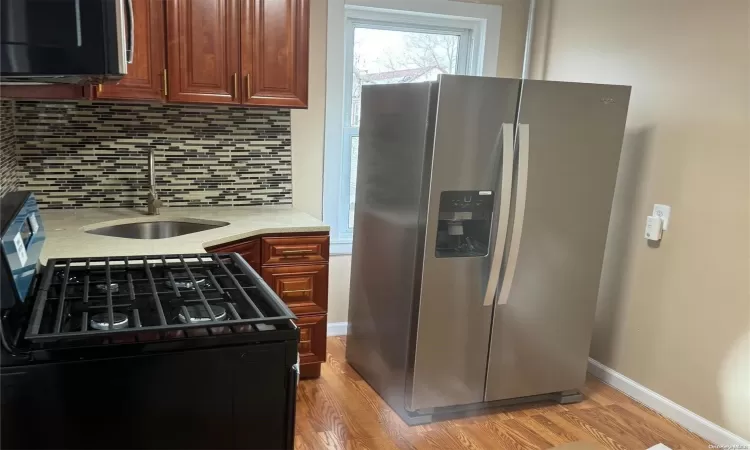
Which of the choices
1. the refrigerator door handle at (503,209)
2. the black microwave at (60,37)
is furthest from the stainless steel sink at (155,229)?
the black microwave at (60,37)

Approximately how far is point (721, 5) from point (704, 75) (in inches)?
11.9

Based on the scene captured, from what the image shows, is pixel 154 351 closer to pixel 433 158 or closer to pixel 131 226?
pixel 433 158

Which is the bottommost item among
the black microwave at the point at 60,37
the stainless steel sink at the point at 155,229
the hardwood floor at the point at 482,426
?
the hardwood floor at the point at 482,426

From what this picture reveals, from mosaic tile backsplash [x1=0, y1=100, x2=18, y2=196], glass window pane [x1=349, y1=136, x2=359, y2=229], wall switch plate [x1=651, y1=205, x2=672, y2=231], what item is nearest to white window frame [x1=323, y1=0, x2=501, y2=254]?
glass window pane [x1=349, y1=136, x2=359, y2=229]

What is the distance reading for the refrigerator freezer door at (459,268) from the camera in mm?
2383

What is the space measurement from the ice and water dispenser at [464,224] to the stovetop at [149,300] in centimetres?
106

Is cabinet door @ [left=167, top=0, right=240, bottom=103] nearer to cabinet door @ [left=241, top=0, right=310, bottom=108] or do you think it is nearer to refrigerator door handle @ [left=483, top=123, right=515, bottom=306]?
cabinet door @ [left=241, top=0, right=310, bottom=108]

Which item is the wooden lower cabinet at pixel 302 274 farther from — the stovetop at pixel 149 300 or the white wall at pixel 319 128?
the stovetop at pixel 149 300

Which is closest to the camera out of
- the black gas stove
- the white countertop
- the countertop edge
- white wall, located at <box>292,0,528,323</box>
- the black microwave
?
the black microwave

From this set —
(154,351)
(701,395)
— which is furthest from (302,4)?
(701,395)

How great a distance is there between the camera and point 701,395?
2.64 metres

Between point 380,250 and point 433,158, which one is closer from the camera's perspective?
point 433,158

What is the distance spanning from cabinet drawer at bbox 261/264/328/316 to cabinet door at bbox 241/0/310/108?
2.70 ft

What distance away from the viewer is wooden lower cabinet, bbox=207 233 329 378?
2648 millimetres
